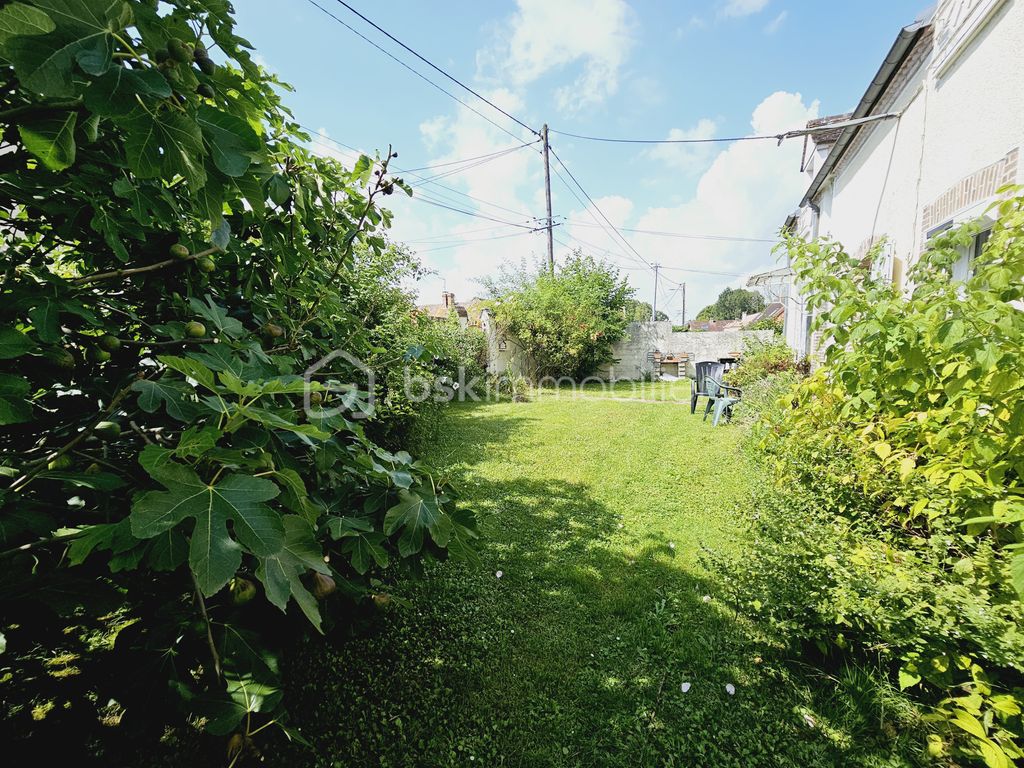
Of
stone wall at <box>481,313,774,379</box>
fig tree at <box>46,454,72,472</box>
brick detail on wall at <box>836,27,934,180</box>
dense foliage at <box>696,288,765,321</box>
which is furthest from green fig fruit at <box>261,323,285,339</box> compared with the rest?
dense foliage at <box>696,288,765,321</box>

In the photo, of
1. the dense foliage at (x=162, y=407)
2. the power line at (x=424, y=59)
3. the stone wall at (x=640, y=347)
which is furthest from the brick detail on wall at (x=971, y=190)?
the stone wall at (x=640, y=347)

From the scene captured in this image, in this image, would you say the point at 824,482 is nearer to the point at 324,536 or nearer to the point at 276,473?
the point at 324,536

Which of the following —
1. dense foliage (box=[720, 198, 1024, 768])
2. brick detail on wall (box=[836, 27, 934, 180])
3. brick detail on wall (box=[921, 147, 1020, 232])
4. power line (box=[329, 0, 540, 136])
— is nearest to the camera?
dense foliage (box=[720, 198, 1024, 768])

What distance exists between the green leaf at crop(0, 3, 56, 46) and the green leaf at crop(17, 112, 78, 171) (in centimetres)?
17

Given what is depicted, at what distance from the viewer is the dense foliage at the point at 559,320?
14.7 m

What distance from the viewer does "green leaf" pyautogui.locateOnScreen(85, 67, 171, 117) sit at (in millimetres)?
701

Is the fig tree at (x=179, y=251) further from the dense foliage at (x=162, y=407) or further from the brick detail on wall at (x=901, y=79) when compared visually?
the brick detail on wall at (x=901, y=79)

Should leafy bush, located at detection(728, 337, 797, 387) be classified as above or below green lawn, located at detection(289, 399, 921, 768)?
above

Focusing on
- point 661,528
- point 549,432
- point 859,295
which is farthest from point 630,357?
point 859,295

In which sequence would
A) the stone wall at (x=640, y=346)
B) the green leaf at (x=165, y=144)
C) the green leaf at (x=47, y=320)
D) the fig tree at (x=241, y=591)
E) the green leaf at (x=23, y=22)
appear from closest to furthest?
the green leaf at (x=23, y=22), the green leaf at (x=165, y=144), the green leaf at (x=47, y=320), the fig tree at (x=241, y=591), the stone wall at (x=640, y=346)

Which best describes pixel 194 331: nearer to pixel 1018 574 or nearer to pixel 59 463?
pixel 59 463

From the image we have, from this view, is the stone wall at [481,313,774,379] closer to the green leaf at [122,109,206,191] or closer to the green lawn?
the green lawn

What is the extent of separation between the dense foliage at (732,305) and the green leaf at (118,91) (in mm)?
76270

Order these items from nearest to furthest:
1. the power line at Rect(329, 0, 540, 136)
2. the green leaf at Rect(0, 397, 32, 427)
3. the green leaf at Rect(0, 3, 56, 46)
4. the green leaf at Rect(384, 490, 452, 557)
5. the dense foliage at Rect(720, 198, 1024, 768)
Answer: the green leaf at Rect(0, 3, 56, 46)
the green leaf at Rect(0, 397, 32, 427)
the green leaf at Rect(384, 490, 452, 557)
the dense foliage at Rect(720, 198, 1024, 768)
the power line at Rect(329, 0, 540, 136)
